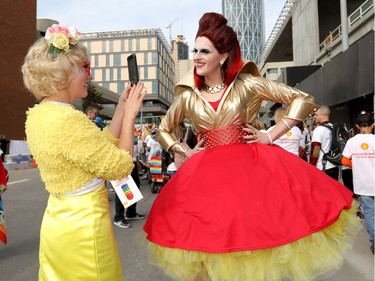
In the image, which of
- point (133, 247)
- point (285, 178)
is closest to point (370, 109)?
point (133, 247)

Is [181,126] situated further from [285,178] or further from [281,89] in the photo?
[285,178]

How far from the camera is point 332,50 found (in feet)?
68.6

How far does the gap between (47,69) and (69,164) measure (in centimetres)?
45

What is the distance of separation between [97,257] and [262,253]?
821 mm

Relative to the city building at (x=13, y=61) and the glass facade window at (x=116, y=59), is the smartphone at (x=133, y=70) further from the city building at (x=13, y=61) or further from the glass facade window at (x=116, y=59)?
the glass facade window at (x=116, y=59)

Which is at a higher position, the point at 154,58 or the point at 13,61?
the point at 154,58

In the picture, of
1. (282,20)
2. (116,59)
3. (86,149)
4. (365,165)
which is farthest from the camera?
(116,59)

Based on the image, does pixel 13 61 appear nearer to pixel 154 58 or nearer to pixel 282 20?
pixel 282 20

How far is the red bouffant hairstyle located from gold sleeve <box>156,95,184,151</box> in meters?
0.24

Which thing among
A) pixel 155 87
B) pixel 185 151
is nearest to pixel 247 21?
pixel 155 87

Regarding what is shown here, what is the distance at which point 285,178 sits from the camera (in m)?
Result: 2.04

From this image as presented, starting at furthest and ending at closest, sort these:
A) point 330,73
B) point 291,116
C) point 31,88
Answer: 1. point 330,73
2. point 291,116
3. point 31,88

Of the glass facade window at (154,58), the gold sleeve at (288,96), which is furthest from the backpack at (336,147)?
the glass facade window at (154,58)

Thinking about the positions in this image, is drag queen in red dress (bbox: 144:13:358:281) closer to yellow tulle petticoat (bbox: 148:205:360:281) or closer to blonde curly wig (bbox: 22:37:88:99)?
yellow tulle petticoat (bbox: 148:205:360:281)
